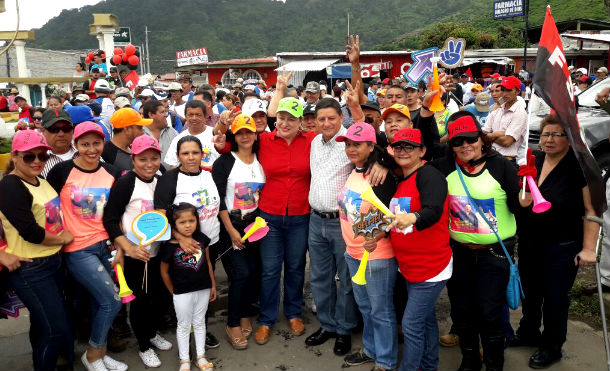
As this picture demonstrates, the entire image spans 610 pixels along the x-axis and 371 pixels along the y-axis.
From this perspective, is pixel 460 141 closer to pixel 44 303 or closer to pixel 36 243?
pixel 36 243

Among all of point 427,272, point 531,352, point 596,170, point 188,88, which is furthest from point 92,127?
point 188,88

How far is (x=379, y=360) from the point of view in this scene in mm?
3531

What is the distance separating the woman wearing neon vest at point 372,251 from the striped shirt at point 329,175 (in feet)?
0.66

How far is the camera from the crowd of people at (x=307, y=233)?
319cm

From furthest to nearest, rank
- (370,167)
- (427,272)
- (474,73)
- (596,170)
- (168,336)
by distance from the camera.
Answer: (474,73), (168,336), (370,167), (427,272), (596,170)

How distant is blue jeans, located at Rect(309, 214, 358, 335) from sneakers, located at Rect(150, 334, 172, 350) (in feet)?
4.52

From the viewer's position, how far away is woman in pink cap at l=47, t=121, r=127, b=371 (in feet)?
11.4

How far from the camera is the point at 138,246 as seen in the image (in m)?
3.52

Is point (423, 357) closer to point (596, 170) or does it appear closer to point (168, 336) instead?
point (596, 170)

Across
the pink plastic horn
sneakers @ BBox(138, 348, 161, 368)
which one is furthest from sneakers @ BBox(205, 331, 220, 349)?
the pink plastic horn

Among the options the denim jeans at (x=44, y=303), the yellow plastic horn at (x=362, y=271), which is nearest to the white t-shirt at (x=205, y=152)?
the denim jeans at (x=44, y=303)

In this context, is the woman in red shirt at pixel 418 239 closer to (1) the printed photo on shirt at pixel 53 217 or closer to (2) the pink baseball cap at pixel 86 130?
(2) the pink baseball cap at pixel 86 130

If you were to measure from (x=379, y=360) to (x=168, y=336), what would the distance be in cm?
203

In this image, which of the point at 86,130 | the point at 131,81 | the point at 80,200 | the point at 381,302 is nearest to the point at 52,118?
the point at 86,130
